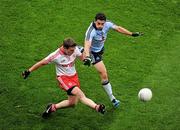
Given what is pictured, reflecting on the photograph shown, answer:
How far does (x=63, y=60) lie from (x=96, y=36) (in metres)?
1.31

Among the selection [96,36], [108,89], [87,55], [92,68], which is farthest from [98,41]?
[92,68]

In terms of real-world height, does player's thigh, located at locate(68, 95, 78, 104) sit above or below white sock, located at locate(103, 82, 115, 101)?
above

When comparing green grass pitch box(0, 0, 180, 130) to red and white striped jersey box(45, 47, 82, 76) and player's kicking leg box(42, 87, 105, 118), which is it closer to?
player's kicking leg box(42, 87, 105, 118)

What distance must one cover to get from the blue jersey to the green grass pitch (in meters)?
1.60

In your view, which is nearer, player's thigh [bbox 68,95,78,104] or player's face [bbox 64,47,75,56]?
player's face [bbox 64,47,75,56]

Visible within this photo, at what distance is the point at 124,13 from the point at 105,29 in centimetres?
627

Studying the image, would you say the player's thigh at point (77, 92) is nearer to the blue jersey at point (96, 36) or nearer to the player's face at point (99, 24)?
the blue jersey at point (96, 36)

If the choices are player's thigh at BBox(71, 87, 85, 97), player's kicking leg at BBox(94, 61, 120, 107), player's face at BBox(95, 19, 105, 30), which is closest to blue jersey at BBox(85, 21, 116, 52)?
player's face at BBox(95, 19, 105, 30)

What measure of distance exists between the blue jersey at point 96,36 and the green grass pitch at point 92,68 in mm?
1602

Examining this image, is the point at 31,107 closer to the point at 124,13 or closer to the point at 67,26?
the point at 67,26

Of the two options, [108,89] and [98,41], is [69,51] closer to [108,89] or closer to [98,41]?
[98,41]

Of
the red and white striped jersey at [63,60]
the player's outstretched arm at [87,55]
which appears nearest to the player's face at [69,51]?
the red and white striped jersey at [63,60]

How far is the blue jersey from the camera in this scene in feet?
36.9

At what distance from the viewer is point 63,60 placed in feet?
34.6
